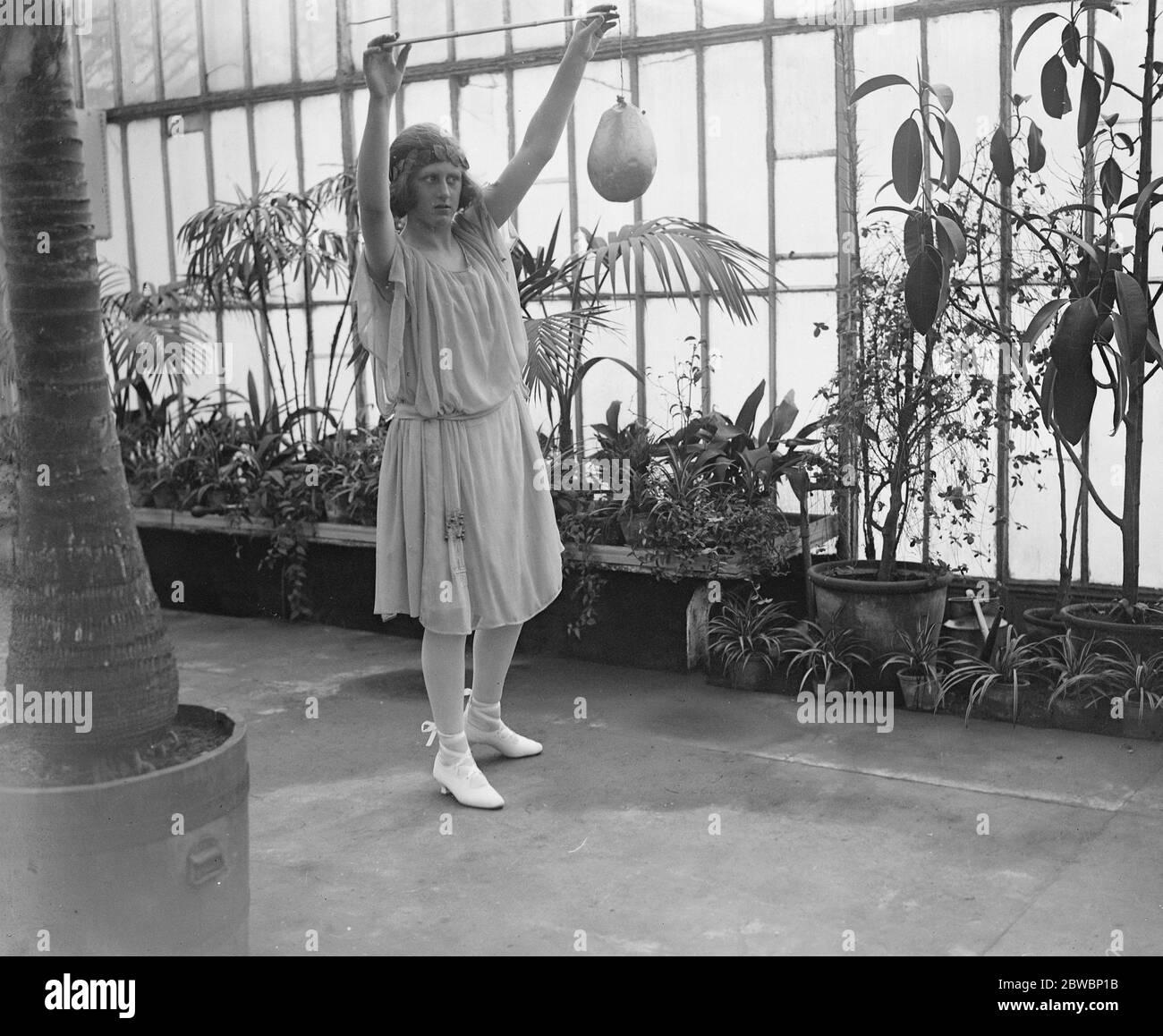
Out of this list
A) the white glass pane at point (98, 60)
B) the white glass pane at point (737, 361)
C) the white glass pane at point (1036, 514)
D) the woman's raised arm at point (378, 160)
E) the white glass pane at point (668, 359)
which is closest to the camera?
the woman's raised arm at point (378, 160)

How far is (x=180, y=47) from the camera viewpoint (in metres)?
7.05

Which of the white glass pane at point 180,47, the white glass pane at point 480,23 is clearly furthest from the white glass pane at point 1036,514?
the white glass pane at point 180,47

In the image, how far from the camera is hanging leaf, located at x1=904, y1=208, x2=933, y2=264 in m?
4.20

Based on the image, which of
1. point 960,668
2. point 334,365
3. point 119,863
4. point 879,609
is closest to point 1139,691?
point 960,668

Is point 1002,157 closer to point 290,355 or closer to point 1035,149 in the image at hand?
point 1035,149

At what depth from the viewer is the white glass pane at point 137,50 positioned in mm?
7203

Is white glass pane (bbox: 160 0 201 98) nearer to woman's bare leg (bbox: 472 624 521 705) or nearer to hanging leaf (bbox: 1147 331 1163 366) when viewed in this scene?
woman's bare leg (bbox: 472 624 521 705)

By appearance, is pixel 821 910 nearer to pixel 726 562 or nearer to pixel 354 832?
pixel 354 832

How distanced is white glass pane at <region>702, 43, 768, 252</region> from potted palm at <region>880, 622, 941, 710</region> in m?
1.73

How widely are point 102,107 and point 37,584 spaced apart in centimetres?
585

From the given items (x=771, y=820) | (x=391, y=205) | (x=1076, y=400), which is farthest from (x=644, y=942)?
(x=1076, y=400)

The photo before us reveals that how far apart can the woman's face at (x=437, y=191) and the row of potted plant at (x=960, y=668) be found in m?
1.89

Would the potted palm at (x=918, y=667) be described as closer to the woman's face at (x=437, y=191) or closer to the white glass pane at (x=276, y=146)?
the woman's face at (x=437, y=191)

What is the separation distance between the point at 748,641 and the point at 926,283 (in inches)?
52.3
